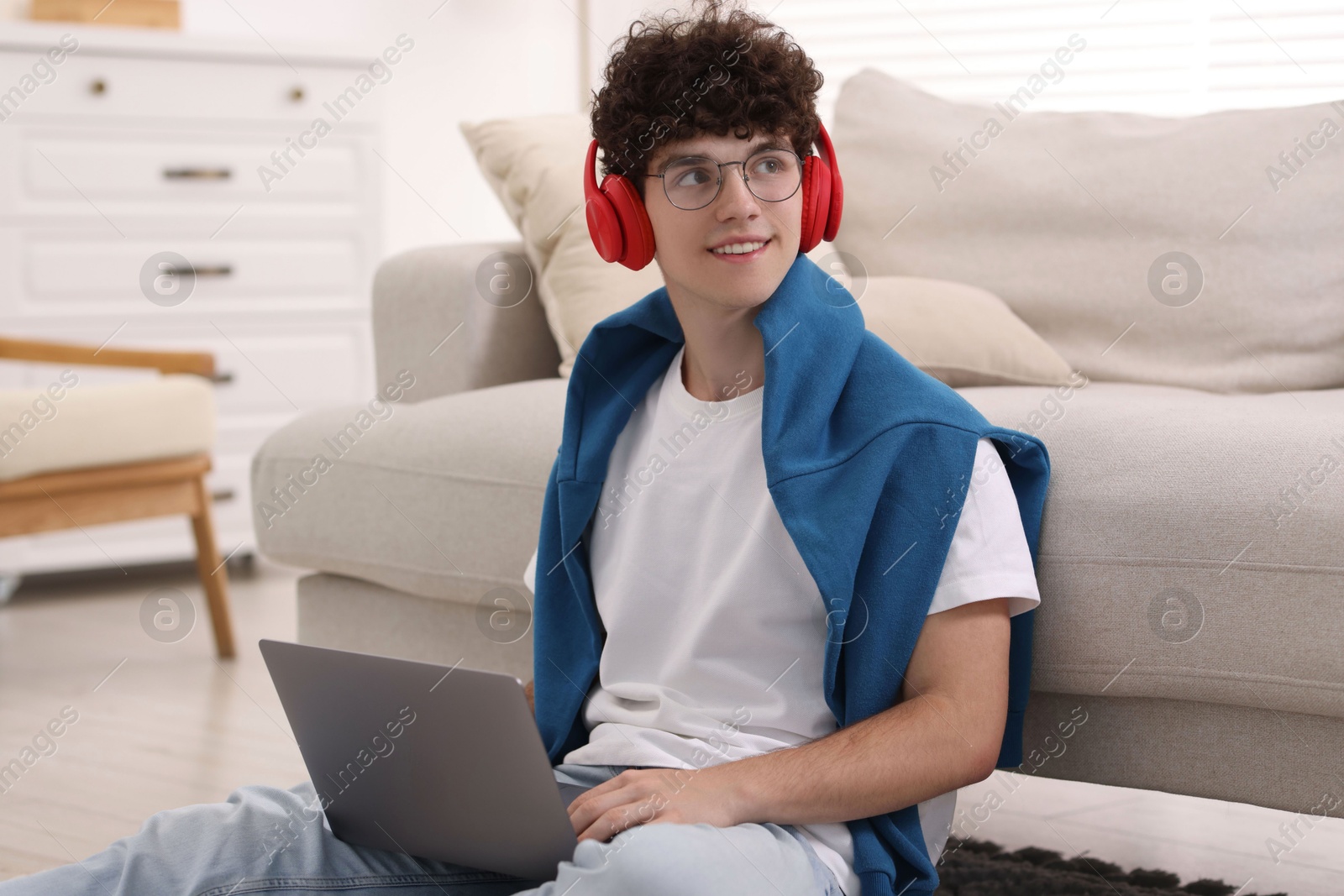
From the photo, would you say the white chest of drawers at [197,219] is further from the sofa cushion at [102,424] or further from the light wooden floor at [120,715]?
the sofa cushion at [102,424]

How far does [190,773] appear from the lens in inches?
68.3

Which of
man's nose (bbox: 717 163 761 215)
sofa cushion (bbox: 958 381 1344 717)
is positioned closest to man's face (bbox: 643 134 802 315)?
man's nose (bbox: 717 163 761 215)

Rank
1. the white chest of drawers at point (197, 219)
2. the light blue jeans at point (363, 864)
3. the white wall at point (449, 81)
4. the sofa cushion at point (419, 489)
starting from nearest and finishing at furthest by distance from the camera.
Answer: the light blue jeans at point (363, 864) < the sofa cushion at point (419, 489) < the white chest of drawers at point (197, 219) < the white wall at point (449, 81)

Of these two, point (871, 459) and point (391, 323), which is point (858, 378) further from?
point (391, 323)

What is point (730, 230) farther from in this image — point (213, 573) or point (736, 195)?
point (213, 573)

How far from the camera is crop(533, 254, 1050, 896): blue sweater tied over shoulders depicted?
2.98 ft

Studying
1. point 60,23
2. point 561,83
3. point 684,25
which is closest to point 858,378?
point 684,25

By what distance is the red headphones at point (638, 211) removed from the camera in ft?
3.32

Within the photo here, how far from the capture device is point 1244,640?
100 cm

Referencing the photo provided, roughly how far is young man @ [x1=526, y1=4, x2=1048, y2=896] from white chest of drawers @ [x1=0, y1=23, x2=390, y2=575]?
6.59 feet

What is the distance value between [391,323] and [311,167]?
1261mm

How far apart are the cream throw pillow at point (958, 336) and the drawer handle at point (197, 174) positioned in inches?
71.7

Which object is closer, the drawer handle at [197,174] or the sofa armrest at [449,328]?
the sofa armrest at [449,328]

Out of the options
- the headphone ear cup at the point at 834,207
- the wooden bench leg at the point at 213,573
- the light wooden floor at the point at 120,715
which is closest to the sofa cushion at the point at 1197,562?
the headphone ear cup at the point at 834,207
